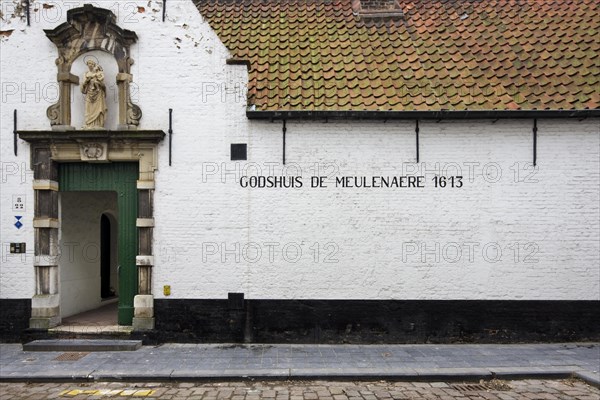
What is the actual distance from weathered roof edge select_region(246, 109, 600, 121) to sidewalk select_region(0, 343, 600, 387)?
4304mm

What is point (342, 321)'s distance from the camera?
8.45m

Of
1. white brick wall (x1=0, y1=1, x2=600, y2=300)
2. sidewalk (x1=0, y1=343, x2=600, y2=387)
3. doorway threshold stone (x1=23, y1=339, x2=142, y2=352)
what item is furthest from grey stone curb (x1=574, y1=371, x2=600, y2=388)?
doorway threshold stone (x1=23, y1=339, x2=142, y2=352)

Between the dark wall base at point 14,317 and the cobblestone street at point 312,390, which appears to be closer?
the cobblestone street at point 312,390

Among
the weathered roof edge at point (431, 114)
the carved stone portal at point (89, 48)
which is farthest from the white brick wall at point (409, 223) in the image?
the carved stone portal at point (89, 48)

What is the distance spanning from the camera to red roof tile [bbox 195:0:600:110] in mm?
8625

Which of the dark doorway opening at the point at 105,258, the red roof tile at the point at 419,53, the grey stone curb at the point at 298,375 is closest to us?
the grey stone curb at the point at 298,375

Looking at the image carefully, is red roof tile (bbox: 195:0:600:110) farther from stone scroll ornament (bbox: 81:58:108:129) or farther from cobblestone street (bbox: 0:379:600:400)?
cobblestone street (bbox: 0:379:600:400)

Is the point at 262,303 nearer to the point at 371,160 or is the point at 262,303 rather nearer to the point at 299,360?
the point at 299,360

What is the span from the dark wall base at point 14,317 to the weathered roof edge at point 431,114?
5.70 meters

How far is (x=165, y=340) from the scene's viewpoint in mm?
8430

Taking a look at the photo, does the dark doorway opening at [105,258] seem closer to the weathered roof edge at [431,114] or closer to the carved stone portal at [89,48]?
the carved stone portal at [89,48]

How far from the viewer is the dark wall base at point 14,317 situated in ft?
27.8

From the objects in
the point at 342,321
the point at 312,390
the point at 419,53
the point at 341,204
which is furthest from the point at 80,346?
the point at 419,53

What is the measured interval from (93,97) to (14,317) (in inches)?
177
